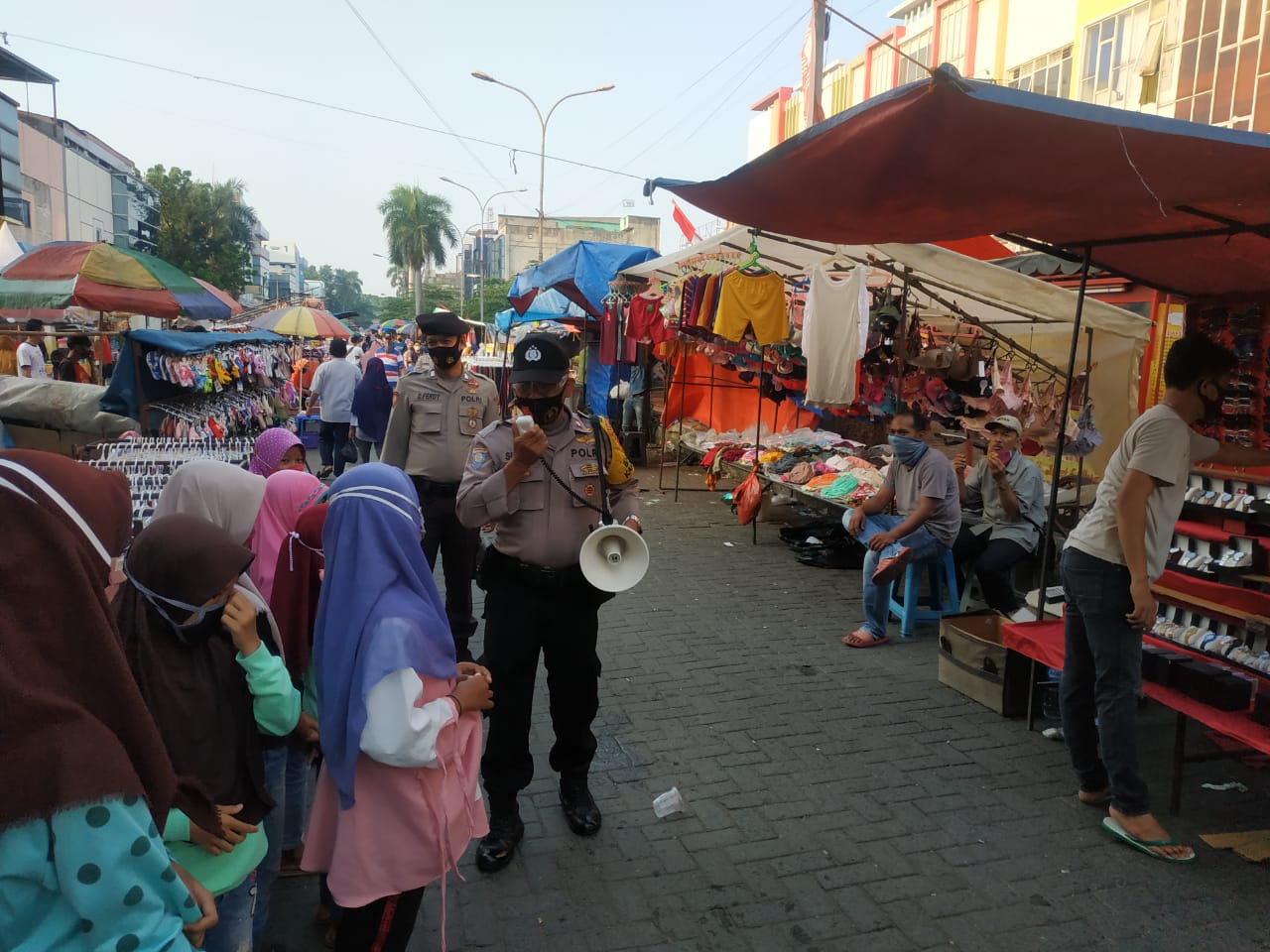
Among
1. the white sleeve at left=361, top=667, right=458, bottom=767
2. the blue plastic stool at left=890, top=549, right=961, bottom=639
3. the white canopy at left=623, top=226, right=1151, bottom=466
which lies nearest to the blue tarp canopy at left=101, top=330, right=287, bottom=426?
the white sleeve at left=361, top=667, right=458, bottom=767

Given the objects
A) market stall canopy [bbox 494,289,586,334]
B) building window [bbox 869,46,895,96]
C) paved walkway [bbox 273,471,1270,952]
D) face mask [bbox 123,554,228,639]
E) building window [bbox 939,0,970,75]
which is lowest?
paved walkway [bbox 273,471,1270,952]

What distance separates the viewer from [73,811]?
3.90ft

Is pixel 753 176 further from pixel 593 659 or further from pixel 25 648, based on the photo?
pixel 25 648

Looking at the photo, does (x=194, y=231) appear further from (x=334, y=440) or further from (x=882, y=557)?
(x=882, y=557)

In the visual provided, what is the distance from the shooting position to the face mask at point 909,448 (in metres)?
5.72

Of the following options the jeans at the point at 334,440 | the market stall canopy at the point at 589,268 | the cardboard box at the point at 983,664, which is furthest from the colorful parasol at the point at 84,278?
the cardboard box at the point at 983,664

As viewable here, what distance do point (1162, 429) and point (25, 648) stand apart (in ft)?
12.0

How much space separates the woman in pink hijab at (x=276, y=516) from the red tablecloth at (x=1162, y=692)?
→ 11.8 feet

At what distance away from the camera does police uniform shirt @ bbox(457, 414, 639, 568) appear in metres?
3.19

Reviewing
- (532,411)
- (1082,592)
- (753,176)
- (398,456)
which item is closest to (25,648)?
(532,411)

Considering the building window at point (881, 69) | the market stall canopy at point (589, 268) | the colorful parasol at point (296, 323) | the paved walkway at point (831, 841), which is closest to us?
the paved walkway at point (831, 841)

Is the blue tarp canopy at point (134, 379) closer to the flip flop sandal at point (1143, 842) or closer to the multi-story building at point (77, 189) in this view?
the flip flop sandal at point (1143, 842)

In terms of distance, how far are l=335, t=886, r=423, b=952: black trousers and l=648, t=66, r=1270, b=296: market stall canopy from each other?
275 cm

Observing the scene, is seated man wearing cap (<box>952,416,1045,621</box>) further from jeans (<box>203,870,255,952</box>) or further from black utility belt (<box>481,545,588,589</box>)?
jeans (<box>203,870,255,952</box>)
